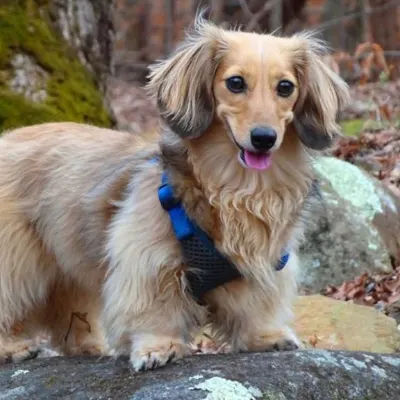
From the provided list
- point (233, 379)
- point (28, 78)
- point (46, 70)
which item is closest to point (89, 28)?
point (46, 70)

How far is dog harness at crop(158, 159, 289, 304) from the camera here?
410 cm

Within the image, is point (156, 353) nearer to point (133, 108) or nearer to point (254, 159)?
point (254, 159)

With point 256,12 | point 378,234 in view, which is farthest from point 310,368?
point 256,12

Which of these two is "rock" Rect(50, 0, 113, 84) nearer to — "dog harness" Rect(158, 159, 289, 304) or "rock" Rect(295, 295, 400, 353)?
"rock" Rect(295, 295, 400, 353)

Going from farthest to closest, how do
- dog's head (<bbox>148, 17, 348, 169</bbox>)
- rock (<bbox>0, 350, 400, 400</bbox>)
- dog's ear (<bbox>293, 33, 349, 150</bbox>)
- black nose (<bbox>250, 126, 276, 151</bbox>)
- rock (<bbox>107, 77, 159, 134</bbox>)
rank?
rock (<bbox>107, 77, 159, 134</bbox>), dog's ear (<bbox>293, 33, 349, 150</bbox>), dog's head (<bbox>148, 17, 348, 169</bbox>), black nose (<bbox>250, 126, 276, 151</bbox>), rock (<bbox>0, 350, 400, 400</bbox>)

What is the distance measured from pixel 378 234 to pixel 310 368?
328cm

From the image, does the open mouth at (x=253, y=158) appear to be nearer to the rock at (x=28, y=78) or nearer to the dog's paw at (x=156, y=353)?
the dog's paw at (x=156, y=353)

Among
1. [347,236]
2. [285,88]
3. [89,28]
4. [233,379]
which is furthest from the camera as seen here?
[89,28]

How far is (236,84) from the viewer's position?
400 cm

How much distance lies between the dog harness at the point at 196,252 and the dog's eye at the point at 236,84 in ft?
1.65

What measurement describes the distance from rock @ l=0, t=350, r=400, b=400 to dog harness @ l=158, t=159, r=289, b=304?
0.33 meters

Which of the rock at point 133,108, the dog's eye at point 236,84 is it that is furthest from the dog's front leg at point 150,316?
the rock at point 133,108

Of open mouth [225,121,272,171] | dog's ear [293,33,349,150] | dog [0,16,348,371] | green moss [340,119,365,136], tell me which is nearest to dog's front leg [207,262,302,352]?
dog [0,16,348,371]

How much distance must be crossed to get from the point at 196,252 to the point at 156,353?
0.45m
